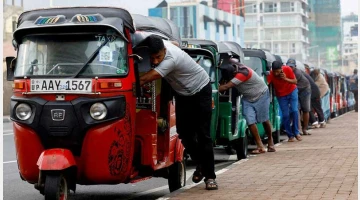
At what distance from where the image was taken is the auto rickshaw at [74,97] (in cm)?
895

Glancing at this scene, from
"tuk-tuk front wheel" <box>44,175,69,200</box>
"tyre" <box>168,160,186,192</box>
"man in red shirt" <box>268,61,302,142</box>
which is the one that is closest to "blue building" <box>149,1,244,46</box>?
"man in red shirt" <box>268,61,302,142</box>

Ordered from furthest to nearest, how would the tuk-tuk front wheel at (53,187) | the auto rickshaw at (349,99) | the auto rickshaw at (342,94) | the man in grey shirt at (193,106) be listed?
1. the auto rickshaw at (349,99)
2. the auto rickshaw at (342,94)
3. the man in grey shirt at (193,106)
4. the tuk-tuk front wheel at (53,187)

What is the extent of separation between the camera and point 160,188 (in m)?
11.9

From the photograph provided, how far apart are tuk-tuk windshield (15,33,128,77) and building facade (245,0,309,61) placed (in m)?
159

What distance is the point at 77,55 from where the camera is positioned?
9164 millimetres

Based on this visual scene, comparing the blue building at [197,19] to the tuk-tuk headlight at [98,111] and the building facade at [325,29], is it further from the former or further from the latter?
the tuk-tuk headlight at [98,111]

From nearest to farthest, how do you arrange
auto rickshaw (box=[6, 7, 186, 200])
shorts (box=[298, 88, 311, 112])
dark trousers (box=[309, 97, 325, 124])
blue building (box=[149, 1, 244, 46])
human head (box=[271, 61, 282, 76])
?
auto rickshaw (box=[6, 7, 186, 200])
human head (box=[271, 61, 282, 76])
shorts (box=[298, 88, 311, 112])
dark trousers (box=[309, 97, 325, 124])
blue building (box=[149, 1, 244, 46])

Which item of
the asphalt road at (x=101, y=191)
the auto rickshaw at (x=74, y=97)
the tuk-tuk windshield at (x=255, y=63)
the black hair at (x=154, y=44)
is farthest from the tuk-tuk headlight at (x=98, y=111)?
the tuk-tuk windshield at (x=255, y=63)

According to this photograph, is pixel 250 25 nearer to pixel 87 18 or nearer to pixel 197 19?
pixel 197 19

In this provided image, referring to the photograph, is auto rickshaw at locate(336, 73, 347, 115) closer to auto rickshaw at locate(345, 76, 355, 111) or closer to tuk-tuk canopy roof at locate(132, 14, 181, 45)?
auto rickshaw at locate(345, 76, 355, 111)

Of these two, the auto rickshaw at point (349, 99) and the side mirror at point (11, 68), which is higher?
the side mirror at point (11, 68)

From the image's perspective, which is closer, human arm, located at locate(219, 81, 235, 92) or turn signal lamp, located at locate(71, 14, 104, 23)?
turn signal lamp, located at locate(71, 14, 104, 23)

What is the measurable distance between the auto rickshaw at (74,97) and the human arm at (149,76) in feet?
0.47

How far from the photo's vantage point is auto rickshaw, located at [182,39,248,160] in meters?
14.4
